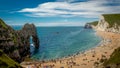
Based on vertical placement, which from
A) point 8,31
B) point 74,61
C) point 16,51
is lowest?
point 74,61

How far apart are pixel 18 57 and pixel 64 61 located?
1866 cm

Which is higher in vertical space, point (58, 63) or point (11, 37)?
point (11, 37)

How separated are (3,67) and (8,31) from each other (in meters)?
59.2

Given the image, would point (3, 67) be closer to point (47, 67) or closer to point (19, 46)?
point (47, 67)

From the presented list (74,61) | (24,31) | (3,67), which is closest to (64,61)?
(74,61)

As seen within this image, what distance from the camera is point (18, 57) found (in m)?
97.0

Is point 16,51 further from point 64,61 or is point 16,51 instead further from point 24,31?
point 24,31

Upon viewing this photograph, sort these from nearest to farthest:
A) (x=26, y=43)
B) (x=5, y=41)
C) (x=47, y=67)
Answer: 1. (x=47, y=67)
2. (x=5, y=41)
3. (x=26, y=43)

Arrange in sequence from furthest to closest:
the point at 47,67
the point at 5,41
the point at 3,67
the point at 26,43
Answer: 1. the point at 26,43
2. the point at 5,41
3. the point at 47,67
4. the point at 3,67

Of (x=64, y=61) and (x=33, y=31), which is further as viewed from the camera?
(x=33, y=31)

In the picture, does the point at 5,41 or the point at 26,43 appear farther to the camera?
the point at 26,43

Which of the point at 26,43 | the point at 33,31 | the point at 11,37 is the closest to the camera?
the point at 11,37

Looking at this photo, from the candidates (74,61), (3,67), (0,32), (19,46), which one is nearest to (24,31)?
(19,46)

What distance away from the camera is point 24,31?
123 metres
